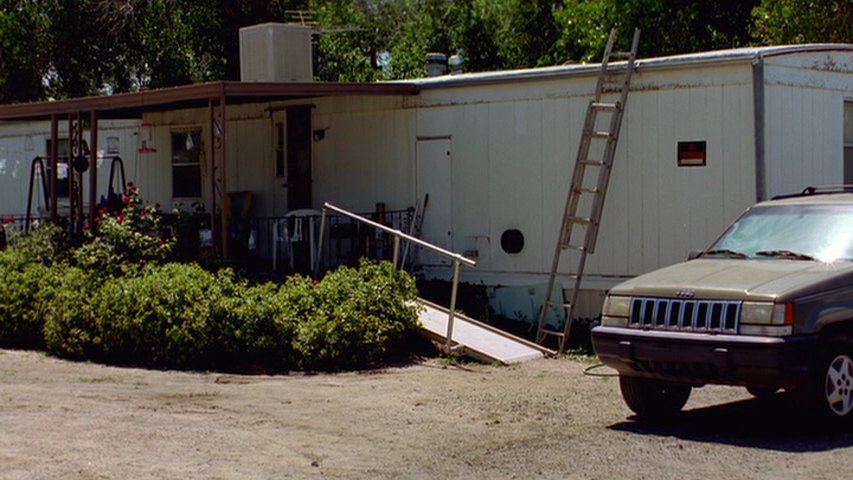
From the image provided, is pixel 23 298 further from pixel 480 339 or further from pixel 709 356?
pixel 709 356

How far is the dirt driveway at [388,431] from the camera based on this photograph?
7.83 metres

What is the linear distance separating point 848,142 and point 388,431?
8.31 meters

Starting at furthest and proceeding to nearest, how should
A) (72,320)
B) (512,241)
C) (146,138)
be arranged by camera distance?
1. (146,138)
2. (512,241)
3. (72,320)

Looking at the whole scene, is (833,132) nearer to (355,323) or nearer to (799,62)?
(799,62)

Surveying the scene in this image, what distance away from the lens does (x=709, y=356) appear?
8.58m

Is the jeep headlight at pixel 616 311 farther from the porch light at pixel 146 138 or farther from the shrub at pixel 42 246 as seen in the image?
the porch light at pixel 146 138

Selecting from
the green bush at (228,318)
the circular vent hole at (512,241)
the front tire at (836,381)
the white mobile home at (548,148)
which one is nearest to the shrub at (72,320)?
the green bush at (228,318)

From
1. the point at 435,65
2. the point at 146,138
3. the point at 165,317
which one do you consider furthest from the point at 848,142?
the point at 146,138

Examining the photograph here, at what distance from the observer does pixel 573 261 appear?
14.5 meters

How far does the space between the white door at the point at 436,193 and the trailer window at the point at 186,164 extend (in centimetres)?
485

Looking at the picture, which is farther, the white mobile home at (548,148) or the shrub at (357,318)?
the white mobile home at (548,148)

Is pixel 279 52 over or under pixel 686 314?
over

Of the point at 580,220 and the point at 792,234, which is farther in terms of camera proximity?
the point at 580,220

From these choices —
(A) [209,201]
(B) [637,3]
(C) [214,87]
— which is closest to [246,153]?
(A) [209,201]
